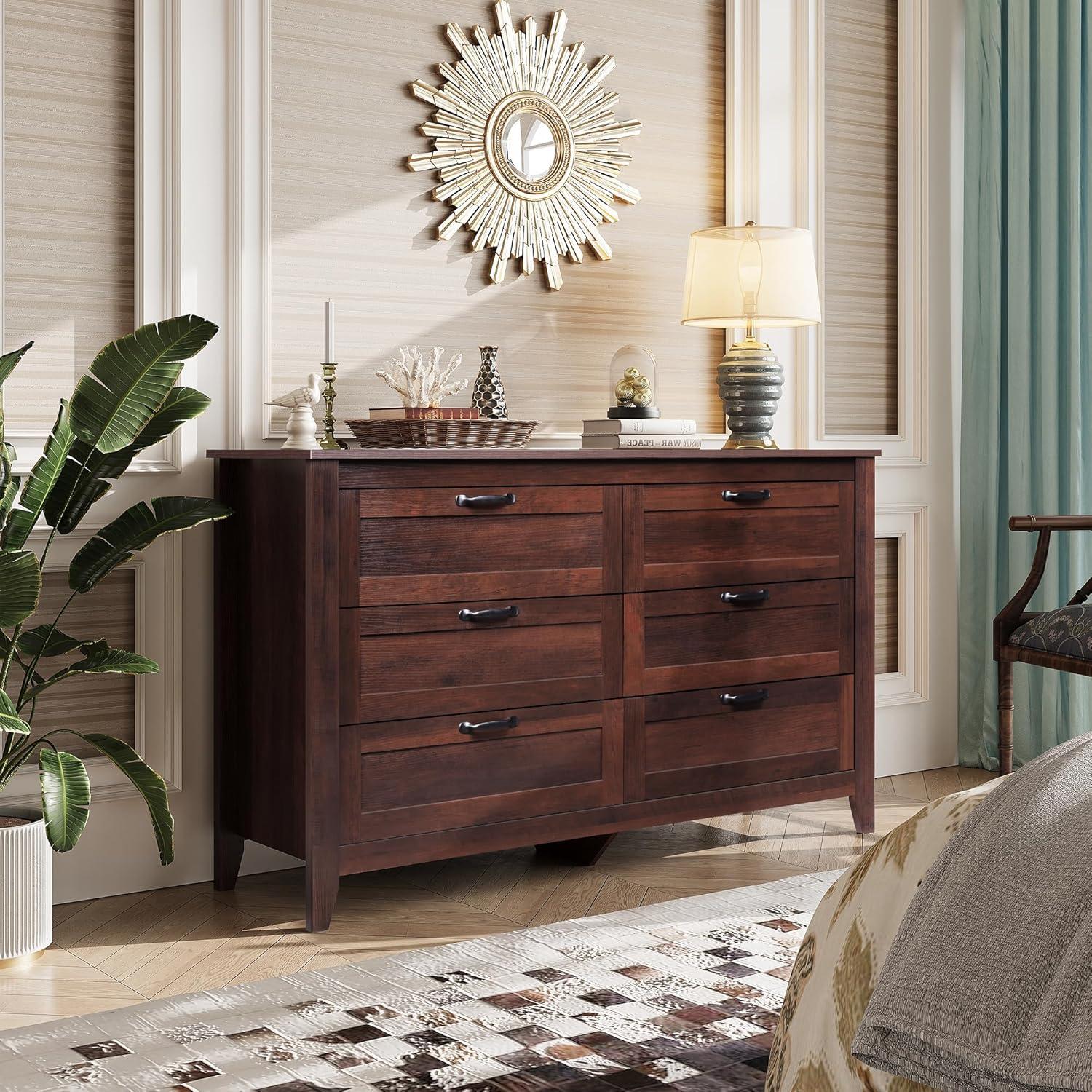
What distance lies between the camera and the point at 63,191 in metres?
3.05

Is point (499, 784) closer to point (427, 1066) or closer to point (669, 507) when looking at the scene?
point (669, 507)

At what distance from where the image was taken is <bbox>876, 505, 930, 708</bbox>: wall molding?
4398 mm

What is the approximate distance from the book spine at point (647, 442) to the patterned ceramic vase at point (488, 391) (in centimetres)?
26

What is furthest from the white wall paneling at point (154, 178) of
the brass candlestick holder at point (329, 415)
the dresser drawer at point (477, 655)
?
the dresser drawer at point (477, 655)

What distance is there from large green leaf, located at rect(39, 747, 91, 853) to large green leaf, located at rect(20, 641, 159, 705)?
0.56ft

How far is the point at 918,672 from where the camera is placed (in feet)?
14.7

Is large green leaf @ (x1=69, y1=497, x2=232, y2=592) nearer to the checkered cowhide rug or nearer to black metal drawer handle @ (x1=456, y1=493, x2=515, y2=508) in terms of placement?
black metal drawer handle @ (x1=456, y1=493, x2=515, y2=508)

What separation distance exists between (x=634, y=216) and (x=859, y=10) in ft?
3.59

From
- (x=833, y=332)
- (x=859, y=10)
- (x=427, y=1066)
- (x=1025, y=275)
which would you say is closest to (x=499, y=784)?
(x=427, y=1066)

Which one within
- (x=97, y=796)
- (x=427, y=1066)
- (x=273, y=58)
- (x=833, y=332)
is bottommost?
(x=427, y=1066)

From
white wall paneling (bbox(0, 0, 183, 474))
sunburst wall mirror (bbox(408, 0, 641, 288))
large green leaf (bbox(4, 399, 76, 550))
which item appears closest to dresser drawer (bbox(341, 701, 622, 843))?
large green leaf (bbox(4, 399, 76, 550))

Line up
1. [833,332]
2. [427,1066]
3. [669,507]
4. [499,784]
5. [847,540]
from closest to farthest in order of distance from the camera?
[427,1066] < [499,784] < [669,507] < [847,540] < [833,332]

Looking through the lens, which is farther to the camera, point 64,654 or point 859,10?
point 859,10

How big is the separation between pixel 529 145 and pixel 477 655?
4.80ft
